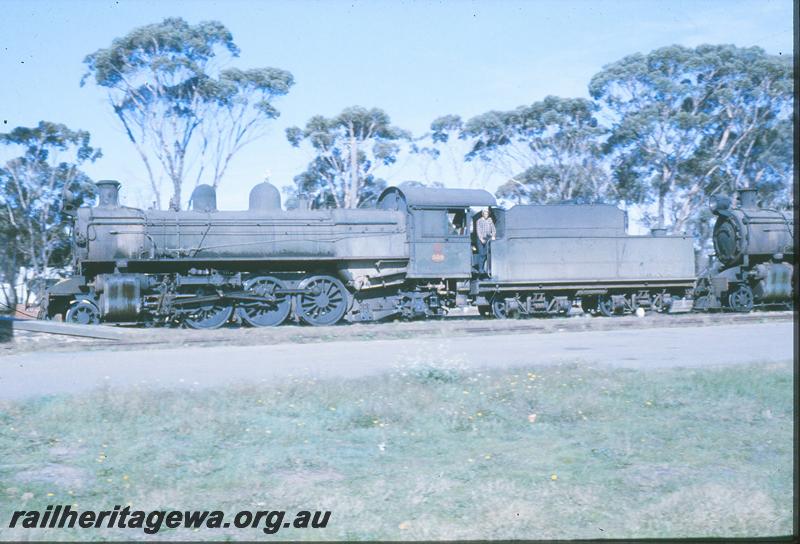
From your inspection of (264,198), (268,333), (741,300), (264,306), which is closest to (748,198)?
(741,300)

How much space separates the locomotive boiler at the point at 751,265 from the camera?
20906 mm

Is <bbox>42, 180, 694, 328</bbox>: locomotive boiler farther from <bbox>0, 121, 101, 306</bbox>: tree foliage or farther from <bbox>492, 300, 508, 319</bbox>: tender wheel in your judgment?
<bbox>0, 121, 101, 306</bbox>: tree foliage

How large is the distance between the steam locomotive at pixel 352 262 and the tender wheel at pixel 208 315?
0.03 metres

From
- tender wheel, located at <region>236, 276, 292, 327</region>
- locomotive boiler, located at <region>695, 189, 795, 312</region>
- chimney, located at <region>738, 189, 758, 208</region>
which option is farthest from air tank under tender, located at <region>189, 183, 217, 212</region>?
chimney, located at <region>738, 189, 758, 208</region>

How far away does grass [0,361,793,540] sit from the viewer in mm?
4441

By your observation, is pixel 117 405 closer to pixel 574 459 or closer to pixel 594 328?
pixel 574 459

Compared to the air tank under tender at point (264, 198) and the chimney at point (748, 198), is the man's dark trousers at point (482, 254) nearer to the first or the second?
the air tank under tender at point (264, 198)

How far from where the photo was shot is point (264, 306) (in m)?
17.0

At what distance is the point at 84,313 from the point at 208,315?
2.71 meters

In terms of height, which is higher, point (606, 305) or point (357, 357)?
point (606, 305)

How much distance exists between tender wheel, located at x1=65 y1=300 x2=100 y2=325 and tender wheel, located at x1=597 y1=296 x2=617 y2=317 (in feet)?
41.2

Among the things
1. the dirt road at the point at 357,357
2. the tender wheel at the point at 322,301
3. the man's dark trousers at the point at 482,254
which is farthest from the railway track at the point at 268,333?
the man's dark trousers at the point at 482,254

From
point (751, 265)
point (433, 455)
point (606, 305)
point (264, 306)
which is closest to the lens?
point (433, 455)

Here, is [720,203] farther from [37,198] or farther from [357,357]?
[37,198]
